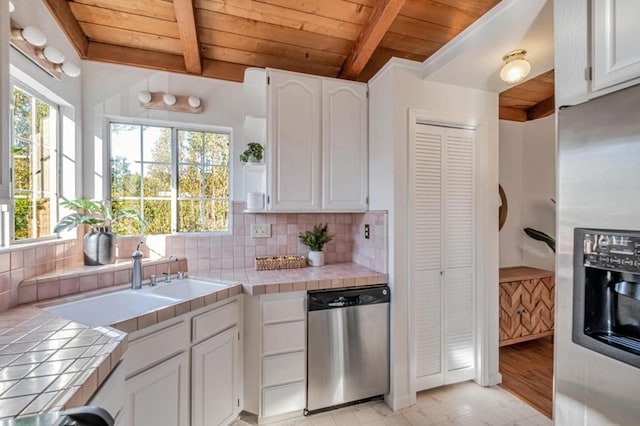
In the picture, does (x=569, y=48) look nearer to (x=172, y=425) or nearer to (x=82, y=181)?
(x=172, y=425)

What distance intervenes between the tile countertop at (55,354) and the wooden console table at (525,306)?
8.37ft

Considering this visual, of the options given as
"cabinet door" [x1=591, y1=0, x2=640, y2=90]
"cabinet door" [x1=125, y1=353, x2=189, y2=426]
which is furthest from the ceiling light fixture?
"cabinet door" [x1=125, y1=353, x2=189, y2=426]

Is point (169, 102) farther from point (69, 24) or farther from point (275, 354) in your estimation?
point (275, 354)

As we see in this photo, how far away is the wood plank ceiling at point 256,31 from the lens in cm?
187

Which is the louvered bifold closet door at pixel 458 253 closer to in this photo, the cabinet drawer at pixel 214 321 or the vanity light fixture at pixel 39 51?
the cabinet drawer at pixel 214 321

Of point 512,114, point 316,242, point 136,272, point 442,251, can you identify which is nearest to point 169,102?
point 136,272

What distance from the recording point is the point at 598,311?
3.47 feet

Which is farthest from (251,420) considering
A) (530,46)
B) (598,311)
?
(530,46)

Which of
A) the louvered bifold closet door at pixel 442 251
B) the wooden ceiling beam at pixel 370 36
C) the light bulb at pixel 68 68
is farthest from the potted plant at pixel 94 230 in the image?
the wooden ceiling beam at pixel 370 36

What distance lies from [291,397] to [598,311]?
1739 mm

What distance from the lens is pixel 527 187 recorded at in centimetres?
320

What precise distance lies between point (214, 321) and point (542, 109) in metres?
3.94

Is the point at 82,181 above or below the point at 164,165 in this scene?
below

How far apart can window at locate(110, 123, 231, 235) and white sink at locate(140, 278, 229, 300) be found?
21.4 inches
